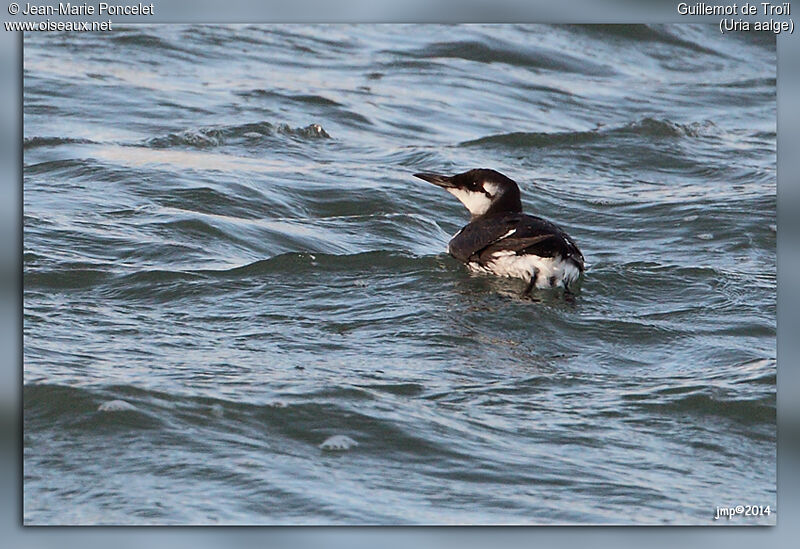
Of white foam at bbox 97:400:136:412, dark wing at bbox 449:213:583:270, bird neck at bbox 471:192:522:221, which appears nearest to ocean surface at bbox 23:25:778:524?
white foam at bbox 97:400:136:412

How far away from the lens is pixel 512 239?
25.2 ft

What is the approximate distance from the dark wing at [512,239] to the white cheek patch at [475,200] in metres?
0.28

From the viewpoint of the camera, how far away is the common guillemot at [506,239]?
7.43 meters

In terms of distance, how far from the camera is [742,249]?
8289 mm

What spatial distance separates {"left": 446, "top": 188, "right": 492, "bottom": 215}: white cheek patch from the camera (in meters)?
8.41

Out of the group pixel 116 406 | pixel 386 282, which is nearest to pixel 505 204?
pixel 386 282

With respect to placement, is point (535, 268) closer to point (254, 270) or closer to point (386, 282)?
point (386, 282)

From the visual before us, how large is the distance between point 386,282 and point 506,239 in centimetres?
80

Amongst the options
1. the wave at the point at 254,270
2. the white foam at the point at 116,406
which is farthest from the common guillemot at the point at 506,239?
the white foam at the point at 116,406

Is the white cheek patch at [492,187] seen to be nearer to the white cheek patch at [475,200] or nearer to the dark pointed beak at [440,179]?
the white cheek patch at [475,200]

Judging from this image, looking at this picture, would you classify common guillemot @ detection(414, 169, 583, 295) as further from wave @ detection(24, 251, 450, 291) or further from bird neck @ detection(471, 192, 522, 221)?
wave @ detection(24, 251, 450, 291)

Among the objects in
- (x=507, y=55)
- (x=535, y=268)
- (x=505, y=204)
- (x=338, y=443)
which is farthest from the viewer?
(x=507, y=55)

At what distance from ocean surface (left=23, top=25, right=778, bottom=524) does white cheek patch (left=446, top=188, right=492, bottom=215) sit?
368 mm

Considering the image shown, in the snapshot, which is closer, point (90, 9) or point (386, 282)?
point (90, 9)
